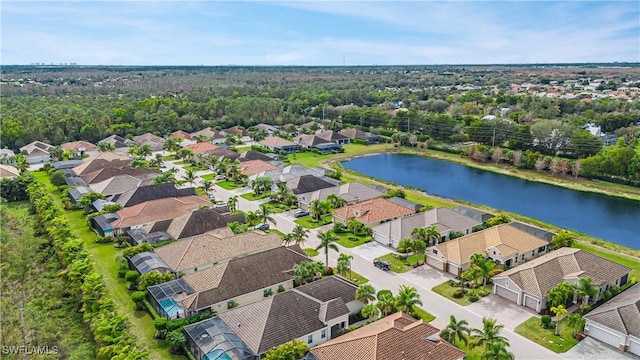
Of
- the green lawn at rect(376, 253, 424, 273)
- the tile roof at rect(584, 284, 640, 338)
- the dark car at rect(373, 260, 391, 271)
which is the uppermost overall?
the tile roof at rect(584, 284, 640, 338)

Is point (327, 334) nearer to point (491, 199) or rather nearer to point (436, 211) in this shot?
point (436, 211)

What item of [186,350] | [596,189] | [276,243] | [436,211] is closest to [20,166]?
[276,243]

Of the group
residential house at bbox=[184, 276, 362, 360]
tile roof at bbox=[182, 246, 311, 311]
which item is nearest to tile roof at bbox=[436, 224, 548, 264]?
residential house at bbox=[184, 276, 362, 360]

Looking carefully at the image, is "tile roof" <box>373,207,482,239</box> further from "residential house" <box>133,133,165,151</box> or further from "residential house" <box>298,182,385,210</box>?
"residential house" <box>133,133,165,151</box>

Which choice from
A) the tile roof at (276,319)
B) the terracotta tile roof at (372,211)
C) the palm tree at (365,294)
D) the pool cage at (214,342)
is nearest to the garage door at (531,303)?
the palm tree at (365,294)

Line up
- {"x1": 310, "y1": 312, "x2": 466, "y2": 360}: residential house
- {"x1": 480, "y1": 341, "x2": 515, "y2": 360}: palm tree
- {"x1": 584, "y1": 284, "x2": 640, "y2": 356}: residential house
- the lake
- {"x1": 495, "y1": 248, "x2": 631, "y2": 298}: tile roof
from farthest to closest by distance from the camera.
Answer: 1. the lake
2. {"x1": 495, "y1": 248, "x2": 631, "y2": 298}: tile roof
3. {"x1": 584, "y1": 284, "x2": 640, "y2": 356}: residential house
4. {"x1": 310, "y1": 312, "x2": 466, "y2": 360}: residential house
5. {"x1": 480, "y1": 341, "x2": 515, "y2": 360}: palm tree

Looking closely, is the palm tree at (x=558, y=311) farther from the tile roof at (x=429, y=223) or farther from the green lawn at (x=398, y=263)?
the tile roof at (x=429, y=223)
